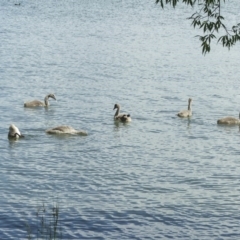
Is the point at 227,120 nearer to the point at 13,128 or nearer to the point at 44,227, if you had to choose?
the point at 13,128

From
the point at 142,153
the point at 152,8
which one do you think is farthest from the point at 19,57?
the point at 152,8

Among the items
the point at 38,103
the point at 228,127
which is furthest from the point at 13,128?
the point at 228,127

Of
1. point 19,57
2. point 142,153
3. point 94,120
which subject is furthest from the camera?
point 19,57

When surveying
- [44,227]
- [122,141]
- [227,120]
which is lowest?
[44,227]

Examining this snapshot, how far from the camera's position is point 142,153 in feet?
96.3

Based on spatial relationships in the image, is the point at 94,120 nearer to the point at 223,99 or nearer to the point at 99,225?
the point at 223,99

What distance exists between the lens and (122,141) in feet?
103

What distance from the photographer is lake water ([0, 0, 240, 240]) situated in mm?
21781

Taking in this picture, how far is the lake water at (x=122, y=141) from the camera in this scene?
858 inches

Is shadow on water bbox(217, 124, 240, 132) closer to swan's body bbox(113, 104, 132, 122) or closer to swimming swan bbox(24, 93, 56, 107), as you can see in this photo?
swan's body bbox(113, 104, 132, 122)

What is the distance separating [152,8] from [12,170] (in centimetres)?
7202

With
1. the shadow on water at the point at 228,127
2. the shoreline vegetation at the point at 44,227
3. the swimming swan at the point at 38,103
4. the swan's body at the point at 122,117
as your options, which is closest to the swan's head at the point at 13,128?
the swan's body at the point at 122,117

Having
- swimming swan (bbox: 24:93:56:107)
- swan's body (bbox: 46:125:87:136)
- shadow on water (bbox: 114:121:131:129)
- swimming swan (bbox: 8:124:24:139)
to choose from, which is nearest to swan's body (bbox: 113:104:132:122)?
shadow on water (bbox: 114:121:131:129)

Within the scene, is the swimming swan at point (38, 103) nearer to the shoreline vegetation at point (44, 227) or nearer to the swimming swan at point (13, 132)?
the swimming swan at point (13, 132)
